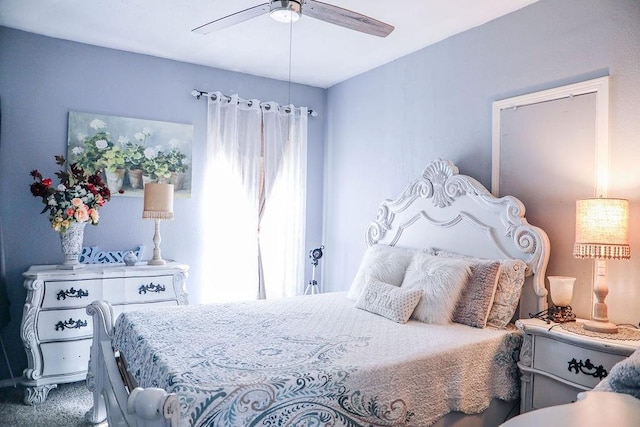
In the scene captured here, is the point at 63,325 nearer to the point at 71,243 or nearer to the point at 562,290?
the point at 71,243

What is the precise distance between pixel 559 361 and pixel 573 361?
0.22 feet

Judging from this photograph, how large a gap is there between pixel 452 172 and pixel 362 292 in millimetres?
1033

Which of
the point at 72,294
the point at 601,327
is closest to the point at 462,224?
the point at 601,327

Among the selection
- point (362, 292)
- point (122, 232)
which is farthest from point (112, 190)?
point (362, 292)

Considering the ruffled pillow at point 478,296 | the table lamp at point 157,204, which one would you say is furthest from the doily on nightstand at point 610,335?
the table lamp at point 157,204

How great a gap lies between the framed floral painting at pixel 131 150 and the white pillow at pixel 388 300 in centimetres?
200

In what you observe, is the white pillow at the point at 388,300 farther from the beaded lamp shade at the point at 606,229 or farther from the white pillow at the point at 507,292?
the beaded lamp shade at the point at 606,229

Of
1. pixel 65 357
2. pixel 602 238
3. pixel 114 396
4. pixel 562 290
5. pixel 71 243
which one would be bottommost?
pixel 65 357

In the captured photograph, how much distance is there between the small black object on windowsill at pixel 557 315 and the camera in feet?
7.14

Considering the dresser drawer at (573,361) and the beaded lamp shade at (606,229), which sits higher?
the beaded lamp shade at (606,229)

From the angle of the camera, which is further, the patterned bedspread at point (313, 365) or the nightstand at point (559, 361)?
the nightstand at point (559, 361)

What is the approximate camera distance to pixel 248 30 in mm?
3156

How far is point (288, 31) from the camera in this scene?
3.17 metres

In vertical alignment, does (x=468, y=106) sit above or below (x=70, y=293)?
above
